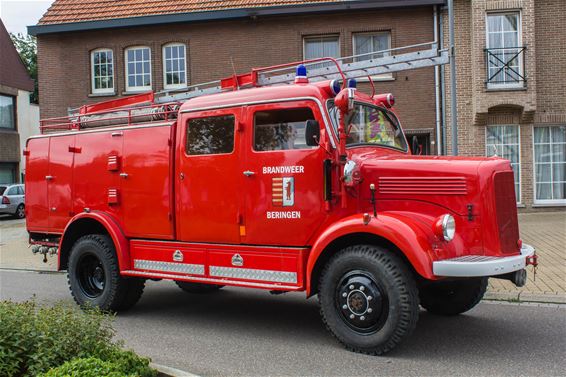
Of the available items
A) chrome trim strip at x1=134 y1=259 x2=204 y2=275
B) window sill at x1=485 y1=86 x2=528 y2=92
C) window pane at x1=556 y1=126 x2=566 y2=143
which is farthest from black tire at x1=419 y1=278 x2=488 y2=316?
window pane at x1=556 y1=126 x2=566 y2=143

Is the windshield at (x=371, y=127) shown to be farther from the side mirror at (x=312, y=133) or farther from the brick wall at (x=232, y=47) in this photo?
the brick wall at (x=232, y=47)

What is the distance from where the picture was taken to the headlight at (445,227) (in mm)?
4898

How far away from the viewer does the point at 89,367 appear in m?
3.69

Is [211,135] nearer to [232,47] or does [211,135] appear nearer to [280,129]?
[280,129]

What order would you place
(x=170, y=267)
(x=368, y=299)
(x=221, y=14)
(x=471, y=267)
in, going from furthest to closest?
(x=221, y=14), (x=170, y=267), (x=368, y=299), (x=471, y=267)

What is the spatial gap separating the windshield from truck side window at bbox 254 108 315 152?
34 centimetres

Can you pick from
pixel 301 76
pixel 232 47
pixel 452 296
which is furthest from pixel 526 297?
pixel 232 47

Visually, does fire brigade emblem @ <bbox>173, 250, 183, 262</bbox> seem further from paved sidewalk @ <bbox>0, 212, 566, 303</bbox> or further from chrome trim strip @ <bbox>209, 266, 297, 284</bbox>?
paved sidewalk @ <bbox>0, 212, 566, 303</bbox>

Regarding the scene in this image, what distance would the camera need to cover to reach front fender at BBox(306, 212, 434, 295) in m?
4.85

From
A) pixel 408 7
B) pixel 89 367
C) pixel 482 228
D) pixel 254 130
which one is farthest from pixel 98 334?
pixel 408 7

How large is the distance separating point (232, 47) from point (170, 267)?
12488 mm

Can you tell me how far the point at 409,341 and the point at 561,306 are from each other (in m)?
2.69

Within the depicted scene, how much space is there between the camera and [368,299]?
5102mm

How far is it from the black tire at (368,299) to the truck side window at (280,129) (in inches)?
50.7
